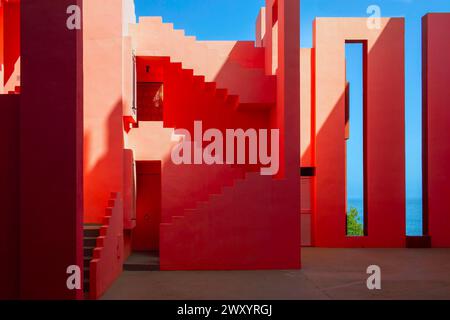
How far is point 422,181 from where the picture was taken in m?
14.4

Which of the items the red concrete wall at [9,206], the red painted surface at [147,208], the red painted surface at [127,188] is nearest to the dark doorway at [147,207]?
the red painted surface at [147,208]

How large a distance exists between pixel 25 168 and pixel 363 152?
11.6 m

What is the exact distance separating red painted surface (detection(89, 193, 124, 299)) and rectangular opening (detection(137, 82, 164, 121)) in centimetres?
501

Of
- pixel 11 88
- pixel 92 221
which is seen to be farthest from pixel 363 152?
pixel 11 88

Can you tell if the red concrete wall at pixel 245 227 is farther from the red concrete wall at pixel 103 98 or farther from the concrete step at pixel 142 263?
the red concrete wall at pixel 103 98

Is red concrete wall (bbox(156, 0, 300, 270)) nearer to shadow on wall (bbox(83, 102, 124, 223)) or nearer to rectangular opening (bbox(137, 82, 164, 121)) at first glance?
shadow on wall (bbox(83, 102, 124, 223))

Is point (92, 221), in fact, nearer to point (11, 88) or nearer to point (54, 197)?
point (11, 88)

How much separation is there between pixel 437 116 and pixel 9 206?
13564 mm

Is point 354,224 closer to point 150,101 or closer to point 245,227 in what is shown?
point 245,227

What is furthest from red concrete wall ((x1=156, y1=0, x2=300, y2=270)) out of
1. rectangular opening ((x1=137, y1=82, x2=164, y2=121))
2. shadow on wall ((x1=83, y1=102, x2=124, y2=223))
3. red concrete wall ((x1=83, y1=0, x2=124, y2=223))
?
rectangular opening ((x1=137, y1=82, x2=164, y2=121))

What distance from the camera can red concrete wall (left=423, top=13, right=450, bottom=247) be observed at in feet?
46.5

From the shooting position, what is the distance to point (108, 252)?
28.7 feet
